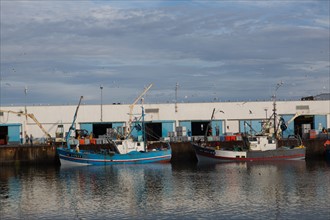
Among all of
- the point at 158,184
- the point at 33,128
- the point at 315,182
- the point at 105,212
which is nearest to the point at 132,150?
the point at 33,128

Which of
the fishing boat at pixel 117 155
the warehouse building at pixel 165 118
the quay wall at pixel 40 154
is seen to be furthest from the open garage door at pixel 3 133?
the fishing boat at pixel 117 155

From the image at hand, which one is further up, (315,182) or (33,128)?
(33,128)

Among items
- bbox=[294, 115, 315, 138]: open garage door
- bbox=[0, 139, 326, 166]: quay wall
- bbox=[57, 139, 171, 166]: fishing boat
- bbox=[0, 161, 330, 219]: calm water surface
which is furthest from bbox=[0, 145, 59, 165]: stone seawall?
bbox=[294, 115, 315, 138]: open garage door

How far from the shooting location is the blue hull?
212 feet

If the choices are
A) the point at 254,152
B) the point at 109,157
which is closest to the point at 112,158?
the point at 109,157

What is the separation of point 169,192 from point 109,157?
2471 centimetres

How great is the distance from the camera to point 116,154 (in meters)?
66.1

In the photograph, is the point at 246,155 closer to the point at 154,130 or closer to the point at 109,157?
the point at 109,157

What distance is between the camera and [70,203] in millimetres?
38375

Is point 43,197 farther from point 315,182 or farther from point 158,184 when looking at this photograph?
point 315,182

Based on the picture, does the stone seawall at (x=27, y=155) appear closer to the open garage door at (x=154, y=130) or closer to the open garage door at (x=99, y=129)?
the open garage door at (x=99, y=129)

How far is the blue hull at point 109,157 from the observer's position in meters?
64.7

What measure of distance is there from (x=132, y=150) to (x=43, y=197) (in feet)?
88.8

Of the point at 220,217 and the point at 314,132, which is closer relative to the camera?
the point at 220,217
